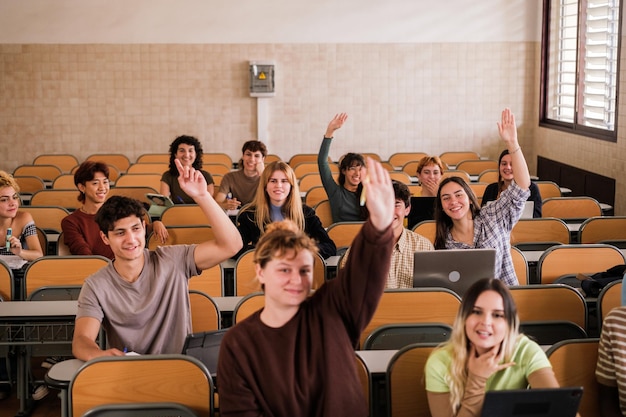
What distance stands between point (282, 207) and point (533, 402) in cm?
322

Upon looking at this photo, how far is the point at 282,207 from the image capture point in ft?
19.1

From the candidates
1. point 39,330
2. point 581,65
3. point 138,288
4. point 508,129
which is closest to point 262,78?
point 581,65

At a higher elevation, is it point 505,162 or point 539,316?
point 505,162

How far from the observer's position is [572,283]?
205 inches

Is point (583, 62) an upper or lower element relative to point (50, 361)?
upper

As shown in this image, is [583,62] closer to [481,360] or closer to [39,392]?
[39,392]

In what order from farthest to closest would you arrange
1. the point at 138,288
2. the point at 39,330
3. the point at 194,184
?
the point at 39,330
the point at 138,288
the point at 194,184

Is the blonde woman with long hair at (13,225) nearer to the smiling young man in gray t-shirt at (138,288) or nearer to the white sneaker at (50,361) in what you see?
the white sneaker at (50,361)

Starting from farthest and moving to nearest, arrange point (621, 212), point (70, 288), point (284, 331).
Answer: point (621, 212) < point (70, 288) < point (284, 331)

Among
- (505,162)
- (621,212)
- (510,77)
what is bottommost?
(621,212)

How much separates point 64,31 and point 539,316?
891cm

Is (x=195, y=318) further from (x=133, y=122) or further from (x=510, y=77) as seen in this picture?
(x=510, y=77)

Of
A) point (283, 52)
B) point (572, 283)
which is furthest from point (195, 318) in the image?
point (283, 52)

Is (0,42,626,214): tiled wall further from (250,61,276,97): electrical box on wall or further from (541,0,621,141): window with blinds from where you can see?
(541,0,621,141): window with blinds
